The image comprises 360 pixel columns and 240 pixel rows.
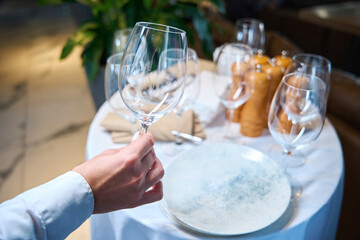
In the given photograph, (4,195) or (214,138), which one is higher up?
(214,138)

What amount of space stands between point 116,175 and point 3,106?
2.47 meters

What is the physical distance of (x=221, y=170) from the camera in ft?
2.42

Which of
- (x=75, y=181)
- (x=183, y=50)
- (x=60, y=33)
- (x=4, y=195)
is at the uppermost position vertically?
(x=183, y=50)

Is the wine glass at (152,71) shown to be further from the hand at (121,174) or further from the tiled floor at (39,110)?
the tiled floor at (39,110)

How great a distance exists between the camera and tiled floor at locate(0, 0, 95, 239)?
1906 millimetres

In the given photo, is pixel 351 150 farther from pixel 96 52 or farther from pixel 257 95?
pixel 96 52

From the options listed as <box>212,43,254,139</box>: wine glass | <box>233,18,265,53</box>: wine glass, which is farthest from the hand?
<box>233,18,265,53</box>: wine glass

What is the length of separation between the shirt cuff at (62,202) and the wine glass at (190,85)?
387 millimetres

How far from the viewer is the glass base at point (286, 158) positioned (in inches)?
31.2

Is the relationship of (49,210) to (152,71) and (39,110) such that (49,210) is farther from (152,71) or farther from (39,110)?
(39,110)

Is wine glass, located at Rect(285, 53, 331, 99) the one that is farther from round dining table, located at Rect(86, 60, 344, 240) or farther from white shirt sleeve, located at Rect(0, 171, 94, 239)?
white shirt sleeve, located at Rect(0, 171, 94, 239)

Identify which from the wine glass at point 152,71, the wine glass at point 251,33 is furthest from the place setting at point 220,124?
A: the wine glass at point 251,33

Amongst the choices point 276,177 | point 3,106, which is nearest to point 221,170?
point 276,177

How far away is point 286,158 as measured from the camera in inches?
31.1
